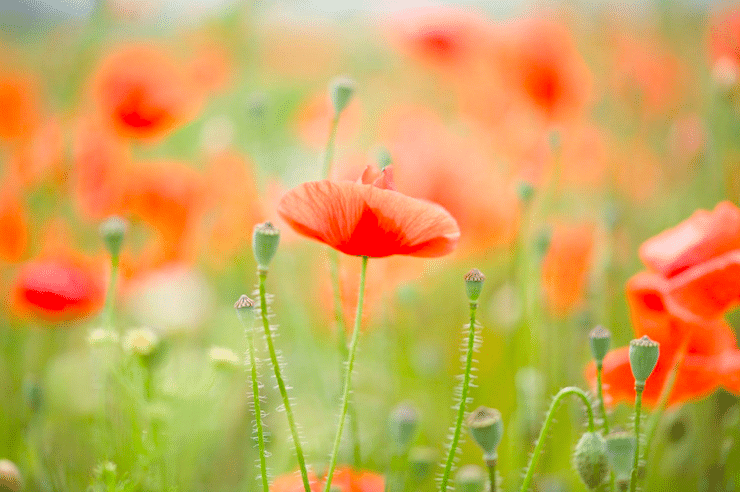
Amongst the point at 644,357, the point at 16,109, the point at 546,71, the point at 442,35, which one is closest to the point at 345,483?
the point at 644,357

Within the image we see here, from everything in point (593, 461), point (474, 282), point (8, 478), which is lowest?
point (8, 478)

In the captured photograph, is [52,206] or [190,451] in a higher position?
[52,206]

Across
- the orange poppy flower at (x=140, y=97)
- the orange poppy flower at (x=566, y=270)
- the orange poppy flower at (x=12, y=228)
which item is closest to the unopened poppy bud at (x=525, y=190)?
the orange poppy flower at (x=566, y=270)

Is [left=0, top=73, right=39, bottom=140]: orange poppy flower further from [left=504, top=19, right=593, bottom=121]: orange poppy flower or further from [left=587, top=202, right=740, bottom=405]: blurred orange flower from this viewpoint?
[left=587, top=202, right=740, bottom=405]: blurred orange flower

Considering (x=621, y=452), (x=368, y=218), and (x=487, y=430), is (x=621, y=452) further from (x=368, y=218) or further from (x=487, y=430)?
(x=368, y=218)

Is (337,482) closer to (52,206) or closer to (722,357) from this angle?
(722,357)

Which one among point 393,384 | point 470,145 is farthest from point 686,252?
point 470,145
